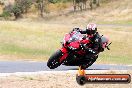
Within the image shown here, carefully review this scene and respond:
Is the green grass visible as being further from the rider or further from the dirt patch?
the rider

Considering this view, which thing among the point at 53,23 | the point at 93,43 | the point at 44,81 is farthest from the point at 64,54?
the point at 53,23

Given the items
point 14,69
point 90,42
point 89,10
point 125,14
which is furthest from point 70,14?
point 90,42

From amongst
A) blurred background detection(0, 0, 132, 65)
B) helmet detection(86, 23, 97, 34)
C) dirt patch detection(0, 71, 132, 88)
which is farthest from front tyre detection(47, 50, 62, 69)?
blurred background detection(0, 0, 132, 65)

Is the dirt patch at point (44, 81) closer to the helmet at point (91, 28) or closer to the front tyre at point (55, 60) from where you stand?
the front tyre at point (55, 60)

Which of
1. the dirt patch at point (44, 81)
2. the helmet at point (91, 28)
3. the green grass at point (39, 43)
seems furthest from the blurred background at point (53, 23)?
the helmet at point (91, 28)

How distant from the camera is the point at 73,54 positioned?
30.3 ft

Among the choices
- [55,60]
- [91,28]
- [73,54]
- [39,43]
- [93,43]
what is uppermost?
[91,28]

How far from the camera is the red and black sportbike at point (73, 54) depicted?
9180 millimetres

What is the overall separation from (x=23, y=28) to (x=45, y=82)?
2867 centimetres

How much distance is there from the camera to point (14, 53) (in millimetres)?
31922

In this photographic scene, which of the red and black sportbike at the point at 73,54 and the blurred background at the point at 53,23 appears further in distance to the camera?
the blurred background at the point at 53,23

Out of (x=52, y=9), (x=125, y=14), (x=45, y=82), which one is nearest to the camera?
(x=45, y=82)

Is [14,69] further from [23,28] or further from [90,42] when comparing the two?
[23,28]

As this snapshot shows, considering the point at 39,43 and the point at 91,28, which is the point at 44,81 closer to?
the point at 91,28
